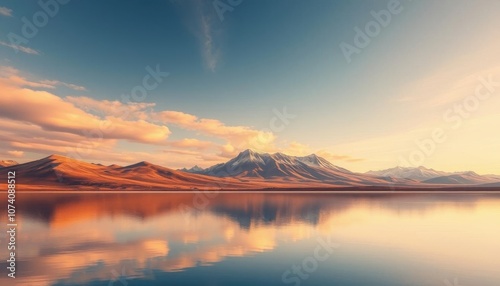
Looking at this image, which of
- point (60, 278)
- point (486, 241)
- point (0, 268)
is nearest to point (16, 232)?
point (0, 268)

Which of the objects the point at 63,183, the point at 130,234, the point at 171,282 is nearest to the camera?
the point at 171,282

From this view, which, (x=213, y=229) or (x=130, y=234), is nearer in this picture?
(x=130, y=234)

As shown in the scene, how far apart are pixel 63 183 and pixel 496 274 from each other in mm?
189695

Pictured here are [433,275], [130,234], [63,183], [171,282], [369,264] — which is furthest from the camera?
[63,183]

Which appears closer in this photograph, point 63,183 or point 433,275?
point 433,275

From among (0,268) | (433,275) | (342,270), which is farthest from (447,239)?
(0,268)

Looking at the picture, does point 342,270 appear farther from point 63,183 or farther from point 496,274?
point 63,183

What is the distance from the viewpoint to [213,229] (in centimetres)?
3362

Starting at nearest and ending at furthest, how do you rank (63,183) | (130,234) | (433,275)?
(433,275)
(130,234)
(63,183)

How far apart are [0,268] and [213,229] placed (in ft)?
60.4

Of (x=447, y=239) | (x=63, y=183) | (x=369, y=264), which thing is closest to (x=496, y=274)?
(x=369, y=264)

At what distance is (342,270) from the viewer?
19391mm

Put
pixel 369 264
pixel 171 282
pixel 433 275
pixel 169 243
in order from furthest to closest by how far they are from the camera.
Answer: pixel 169 243
pixel 369 264
pixel 433 275
pixel 171 282

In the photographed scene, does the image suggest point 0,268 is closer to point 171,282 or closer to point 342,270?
point 171,282
